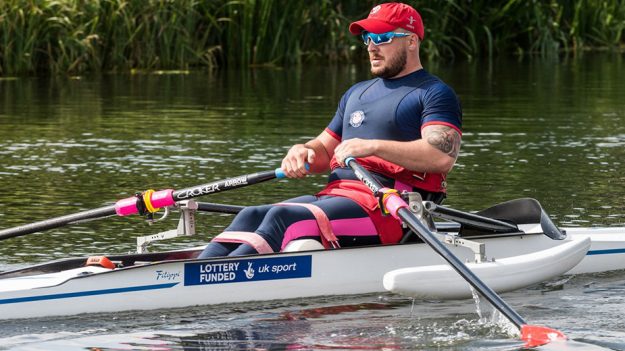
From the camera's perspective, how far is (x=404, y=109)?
905 cm

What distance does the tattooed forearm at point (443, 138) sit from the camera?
29.1 ft

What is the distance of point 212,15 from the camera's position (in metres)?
27.8

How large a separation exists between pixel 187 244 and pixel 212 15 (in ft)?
56.7

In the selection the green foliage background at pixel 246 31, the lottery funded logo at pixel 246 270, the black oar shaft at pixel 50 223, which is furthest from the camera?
the green foliage background at pixel 246 31

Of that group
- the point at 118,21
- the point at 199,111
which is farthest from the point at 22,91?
the point at 199,111

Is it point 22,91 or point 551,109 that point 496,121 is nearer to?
point 551,109

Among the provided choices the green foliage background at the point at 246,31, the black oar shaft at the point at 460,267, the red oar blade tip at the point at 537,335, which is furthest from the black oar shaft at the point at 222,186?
the green foliage background at the point at 246,31

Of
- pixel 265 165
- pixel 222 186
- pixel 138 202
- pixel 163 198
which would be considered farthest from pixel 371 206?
pixel 265 165

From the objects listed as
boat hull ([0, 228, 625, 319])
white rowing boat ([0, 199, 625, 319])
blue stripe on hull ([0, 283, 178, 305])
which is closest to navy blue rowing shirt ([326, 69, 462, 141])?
white rowing boat ([0, 199, 625, 319])

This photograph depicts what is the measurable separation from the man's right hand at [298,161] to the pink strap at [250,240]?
1.71 ft

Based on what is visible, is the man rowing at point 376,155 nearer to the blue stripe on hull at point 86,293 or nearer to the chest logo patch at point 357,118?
the chest logo patch at point 357,118

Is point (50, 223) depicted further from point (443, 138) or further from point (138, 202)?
point (443, 138)

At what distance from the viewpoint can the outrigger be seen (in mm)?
8375

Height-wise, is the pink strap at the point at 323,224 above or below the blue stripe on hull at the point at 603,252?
above
